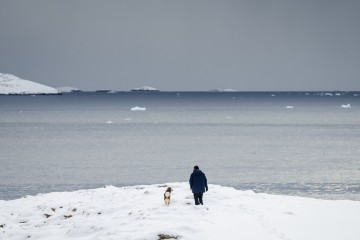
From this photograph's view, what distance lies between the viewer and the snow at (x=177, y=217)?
19469 millimetres

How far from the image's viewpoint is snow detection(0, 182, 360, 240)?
63.9ft

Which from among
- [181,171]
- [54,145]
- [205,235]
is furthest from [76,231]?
[54,145]

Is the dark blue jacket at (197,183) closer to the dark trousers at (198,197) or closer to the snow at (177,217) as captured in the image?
the dark trousers at (198,197)

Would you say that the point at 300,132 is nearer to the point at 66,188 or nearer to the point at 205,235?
the point at 66,188

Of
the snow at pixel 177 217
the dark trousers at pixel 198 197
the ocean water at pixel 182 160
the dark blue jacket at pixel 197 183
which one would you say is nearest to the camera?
the snow at pixel 177 217

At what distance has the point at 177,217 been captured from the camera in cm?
2073

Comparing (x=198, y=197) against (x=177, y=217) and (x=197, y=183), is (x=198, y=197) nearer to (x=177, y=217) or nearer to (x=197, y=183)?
(x=197, y=183)

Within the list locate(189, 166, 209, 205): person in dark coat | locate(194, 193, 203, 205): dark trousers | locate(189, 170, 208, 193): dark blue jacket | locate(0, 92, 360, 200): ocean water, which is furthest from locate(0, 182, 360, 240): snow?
locate(0, 92, 360, 200): ocean water

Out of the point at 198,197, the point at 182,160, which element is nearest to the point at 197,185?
the point at 198,197

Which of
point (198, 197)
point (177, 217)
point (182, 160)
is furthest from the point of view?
point (182, 160)

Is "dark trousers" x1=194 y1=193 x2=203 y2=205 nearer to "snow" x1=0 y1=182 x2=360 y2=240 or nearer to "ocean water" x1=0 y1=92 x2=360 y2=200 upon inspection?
"snow" x1=0 y1=182 x2=360 y2=240

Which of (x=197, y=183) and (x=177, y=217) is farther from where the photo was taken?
(x=197, y=183)

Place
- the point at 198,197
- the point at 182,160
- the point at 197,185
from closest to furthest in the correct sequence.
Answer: the point at 197,185 → the point at 198,197 → the point at 182,160

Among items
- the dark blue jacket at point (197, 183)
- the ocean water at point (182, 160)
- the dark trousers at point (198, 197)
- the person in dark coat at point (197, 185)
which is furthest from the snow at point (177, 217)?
the ocean water at point (182, 160)
